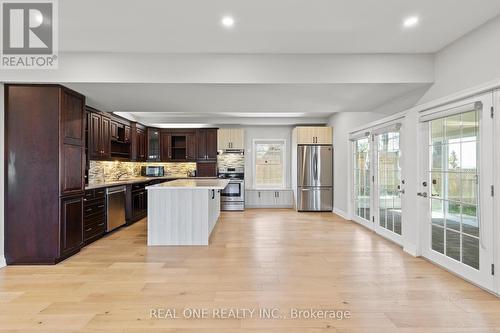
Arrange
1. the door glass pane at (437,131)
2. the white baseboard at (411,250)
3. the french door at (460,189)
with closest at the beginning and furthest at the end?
the french door at (460,189), the door glass pane at (437,131), the white baseboard at (411,250)

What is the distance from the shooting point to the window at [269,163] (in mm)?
8672

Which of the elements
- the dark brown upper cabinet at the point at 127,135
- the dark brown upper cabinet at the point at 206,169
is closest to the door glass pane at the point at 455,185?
the dark brown upper cabinet at the point at 206,169

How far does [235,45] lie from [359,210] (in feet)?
14.6

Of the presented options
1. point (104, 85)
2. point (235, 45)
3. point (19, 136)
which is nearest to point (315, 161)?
point (235, 45)

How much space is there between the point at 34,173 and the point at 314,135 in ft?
Answer: 20.1

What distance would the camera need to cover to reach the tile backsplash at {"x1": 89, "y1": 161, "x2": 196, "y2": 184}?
572 cm

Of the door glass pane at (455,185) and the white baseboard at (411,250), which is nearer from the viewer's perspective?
the door glass pane at (455,185)

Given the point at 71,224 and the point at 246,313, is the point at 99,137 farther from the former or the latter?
the point at 246,313

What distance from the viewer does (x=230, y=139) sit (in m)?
8.06


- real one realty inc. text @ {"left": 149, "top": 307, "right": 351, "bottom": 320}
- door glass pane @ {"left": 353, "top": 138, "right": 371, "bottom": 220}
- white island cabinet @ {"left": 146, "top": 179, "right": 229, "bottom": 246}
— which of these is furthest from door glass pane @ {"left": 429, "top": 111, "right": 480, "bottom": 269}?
white island cabinet @ {"left": 146, "top": 179, "right": 229, "bottom": 246}

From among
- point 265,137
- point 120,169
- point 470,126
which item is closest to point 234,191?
point 265,137

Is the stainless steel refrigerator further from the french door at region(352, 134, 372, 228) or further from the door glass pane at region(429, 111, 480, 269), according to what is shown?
the door glass pane at region(429, 111, 480, 269)

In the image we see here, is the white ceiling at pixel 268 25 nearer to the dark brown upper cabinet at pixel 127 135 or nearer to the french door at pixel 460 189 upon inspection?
the french door at pixel 460 189

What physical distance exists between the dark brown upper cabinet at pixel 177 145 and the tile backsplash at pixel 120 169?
267 mm
